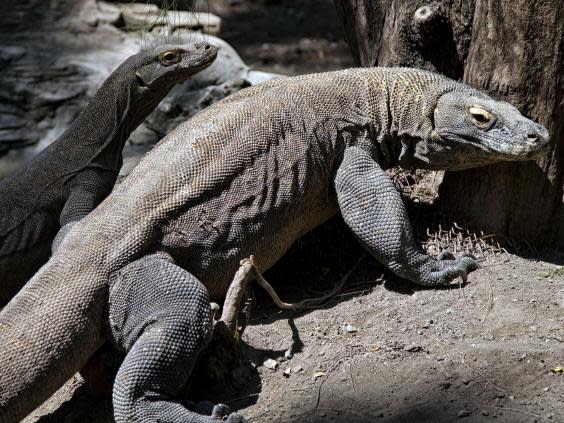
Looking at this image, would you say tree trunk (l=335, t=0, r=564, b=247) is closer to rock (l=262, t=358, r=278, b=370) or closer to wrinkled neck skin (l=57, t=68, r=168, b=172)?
rock (l=262, t=358, r=278, b=370)

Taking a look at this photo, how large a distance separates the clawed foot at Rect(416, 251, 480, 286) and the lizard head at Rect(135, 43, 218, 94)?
272 centimetres

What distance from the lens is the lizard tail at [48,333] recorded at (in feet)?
13.9

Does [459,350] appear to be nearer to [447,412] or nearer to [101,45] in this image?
[447,412]

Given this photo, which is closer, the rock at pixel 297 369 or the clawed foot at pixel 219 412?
the clawed foot at pixel 219 412

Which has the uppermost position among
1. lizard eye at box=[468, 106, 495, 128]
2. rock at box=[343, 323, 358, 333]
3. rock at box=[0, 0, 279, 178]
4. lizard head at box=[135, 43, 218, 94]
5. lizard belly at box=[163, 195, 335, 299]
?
lizard eye at box=[468, 106, 495, 128]

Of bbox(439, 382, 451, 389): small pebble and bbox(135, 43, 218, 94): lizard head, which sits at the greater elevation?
bbox(135, 43, 218, 94): lizard head

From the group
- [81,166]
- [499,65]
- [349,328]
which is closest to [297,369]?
[349,328]

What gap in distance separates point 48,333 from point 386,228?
7.22 ft

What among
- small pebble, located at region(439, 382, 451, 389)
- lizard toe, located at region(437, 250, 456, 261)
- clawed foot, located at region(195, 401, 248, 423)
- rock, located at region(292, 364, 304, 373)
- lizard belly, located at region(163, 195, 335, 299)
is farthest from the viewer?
lizard toe, located at region(437, 250, 456, 261)

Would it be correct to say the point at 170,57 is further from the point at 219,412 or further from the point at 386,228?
the point at 219,412

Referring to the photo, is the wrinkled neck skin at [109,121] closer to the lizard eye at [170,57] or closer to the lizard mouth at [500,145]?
the lizard eye at [170,57]

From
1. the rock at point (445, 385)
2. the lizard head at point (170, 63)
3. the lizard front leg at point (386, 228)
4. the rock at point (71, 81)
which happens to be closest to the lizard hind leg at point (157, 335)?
the rock at point (445, 385)

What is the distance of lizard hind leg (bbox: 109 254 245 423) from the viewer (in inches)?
166

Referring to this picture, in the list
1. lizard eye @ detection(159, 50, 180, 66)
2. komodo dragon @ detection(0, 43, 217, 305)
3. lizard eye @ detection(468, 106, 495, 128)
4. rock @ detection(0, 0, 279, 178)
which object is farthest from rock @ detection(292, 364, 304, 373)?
rock @ detection(0, 0, 279, 178)
